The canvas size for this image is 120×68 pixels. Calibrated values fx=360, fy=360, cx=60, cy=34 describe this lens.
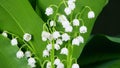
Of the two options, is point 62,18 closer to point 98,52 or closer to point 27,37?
point 27,37

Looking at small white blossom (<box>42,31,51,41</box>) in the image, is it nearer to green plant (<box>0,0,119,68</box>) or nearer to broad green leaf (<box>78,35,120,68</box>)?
green plant (<box>0,0,119,68</box>)

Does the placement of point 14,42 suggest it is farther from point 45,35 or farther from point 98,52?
point 98,52

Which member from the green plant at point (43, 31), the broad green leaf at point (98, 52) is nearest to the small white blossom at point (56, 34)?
the green plant at point (43, 31)

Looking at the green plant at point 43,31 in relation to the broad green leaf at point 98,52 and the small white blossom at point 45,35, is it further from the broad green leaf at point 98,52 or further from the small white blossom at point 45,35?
the broad green leaf at point 98,52

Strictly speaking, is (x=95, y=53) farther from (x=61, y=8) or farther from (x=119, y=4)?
(x=119, y=4)

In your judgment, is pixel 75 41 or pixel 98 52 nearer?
pixel 75 41

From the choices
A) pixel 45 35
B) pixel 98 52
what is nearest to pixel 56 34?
pixel 45 35
